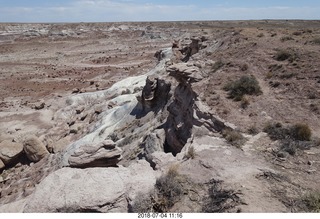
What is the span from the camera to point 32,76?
4684 centimetres

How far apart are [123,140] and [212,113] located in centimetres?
643

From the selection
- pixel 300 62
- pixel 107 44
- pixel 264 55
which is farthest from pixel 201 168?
pixel 107 44

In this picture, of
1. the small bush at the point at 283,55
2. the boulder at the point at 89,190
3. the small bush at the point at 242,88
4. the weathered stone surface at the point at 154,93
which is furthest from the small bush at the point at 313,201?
the weathered stone surface at the point at 154,93

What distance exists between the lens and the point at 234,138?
1103 cm

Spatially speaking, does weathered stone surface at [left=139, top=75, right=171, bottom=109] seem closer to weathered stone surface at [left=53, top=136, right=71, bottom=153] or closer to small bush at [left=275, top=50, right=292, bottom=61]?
weathered stone surface at [left=53, top=136, right=71, bottom=153]

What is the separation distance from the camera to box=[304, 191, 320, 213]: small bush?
7048 millimetres

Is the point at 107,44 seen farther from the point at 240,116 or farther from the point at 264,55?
the point at 240,116

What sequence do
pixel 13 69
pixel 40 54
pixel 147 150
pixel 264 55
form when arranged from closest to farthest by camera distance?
pixel 147 150 → pixel 264 55 → pixel 13 69 → pixel 40 54

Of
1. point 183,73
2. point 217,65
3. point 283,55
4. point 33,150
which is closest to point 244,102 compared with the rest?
point 183,73

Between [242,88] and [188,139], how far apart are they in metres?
4.25

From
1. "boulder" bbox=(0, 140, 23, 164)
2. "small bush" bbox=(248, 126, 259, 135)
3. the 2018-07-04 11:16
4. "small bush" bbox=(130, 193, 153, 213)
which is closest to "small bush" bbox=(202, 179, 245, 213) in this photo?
the 2018-07-04 11:16

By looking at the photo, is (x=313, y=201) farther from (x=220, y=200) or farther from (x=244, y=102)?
(x=244, y=102)

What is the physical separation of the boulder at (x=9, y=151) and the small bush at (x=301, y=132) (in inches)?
614

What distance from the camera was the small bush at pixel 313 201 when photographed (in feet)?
23.1
